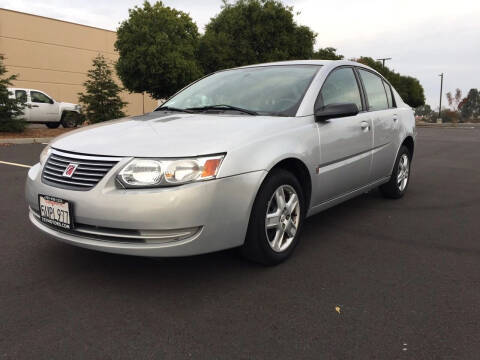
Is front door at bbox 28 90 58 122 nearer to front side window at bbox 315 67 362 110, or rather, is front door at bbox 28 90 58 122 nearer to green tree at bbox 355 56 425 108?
front side window at bbox 315 67 362 110

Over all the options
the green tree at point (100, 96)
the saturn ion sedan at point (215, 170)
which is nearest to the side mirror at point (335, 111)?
the saturn ion sedan at point (215, 170)

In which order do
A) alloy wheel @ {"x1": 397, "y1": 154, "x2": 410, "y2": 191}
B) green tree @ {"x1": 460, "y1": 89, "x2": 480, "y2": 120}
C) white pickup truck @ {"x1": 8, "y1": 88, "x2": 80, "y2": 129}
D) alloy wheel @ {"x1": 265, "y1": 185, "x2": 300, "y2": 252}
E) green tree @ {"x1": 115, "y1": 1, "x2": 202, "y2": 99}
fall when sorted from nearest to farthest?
alloy wheel @ {"x1": 265, "y1": 185, "x2": 300, "y2": 252}
alloy wheel @ {"x1": 397, "y1": 154, "x2": 410, "y2": 191}
white pickup truck @ {"x1": 8, "y1": 88, "x2": 80, "y2": 129}
green tree @ {"x1": 115, "y1": 1, "x2": 202, "y2": 99}
green tree @ {"x1": 460, "y1": 89, "x2": 480, "y2": 120}

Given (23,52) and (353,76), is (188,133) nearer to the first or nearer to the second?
(353,76)

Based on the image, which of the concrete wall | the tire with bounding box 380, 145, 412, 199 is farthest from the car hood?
the concrete wall

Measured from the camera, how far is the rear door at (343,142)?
3686 mm

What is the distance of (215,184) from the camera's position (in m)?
2.70

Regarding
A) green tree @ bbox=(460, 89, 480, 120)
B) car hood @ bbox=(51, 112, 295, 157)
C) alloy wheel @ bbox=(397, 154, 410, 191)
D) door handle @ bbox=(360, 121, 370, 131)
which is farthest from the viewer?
green tree @ bbox=(460, 89, 480, 120)

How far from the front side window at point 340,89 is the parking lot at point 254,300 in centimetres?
122

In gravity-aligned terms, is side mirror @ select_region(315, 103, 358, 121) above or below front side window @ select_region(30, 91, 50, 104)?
below

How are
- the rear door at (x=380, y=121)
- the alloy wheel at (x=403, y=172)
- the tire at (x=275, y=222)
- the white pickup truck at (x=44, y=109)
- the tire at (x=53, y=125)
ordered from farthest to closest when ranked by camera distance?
the tire at (x=53, y=125) < the white pickup truck at (x=44, y=109) < the alloy wheel at (x=403, y=172) < the rear door at (x=380, y=121) < the tire at (x=275, y=222)

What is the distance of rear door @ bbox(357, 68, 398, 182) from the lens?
4590mm

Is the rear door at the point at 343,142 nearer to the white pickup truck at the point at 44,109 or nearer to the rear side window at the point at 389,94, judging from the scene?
the rear side window at the point at 389,94

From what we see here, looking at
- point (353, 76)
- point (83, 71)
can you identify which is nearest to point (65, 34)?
point (83, 71)

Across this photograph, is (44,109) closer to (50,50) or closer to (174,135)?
(50,50)
